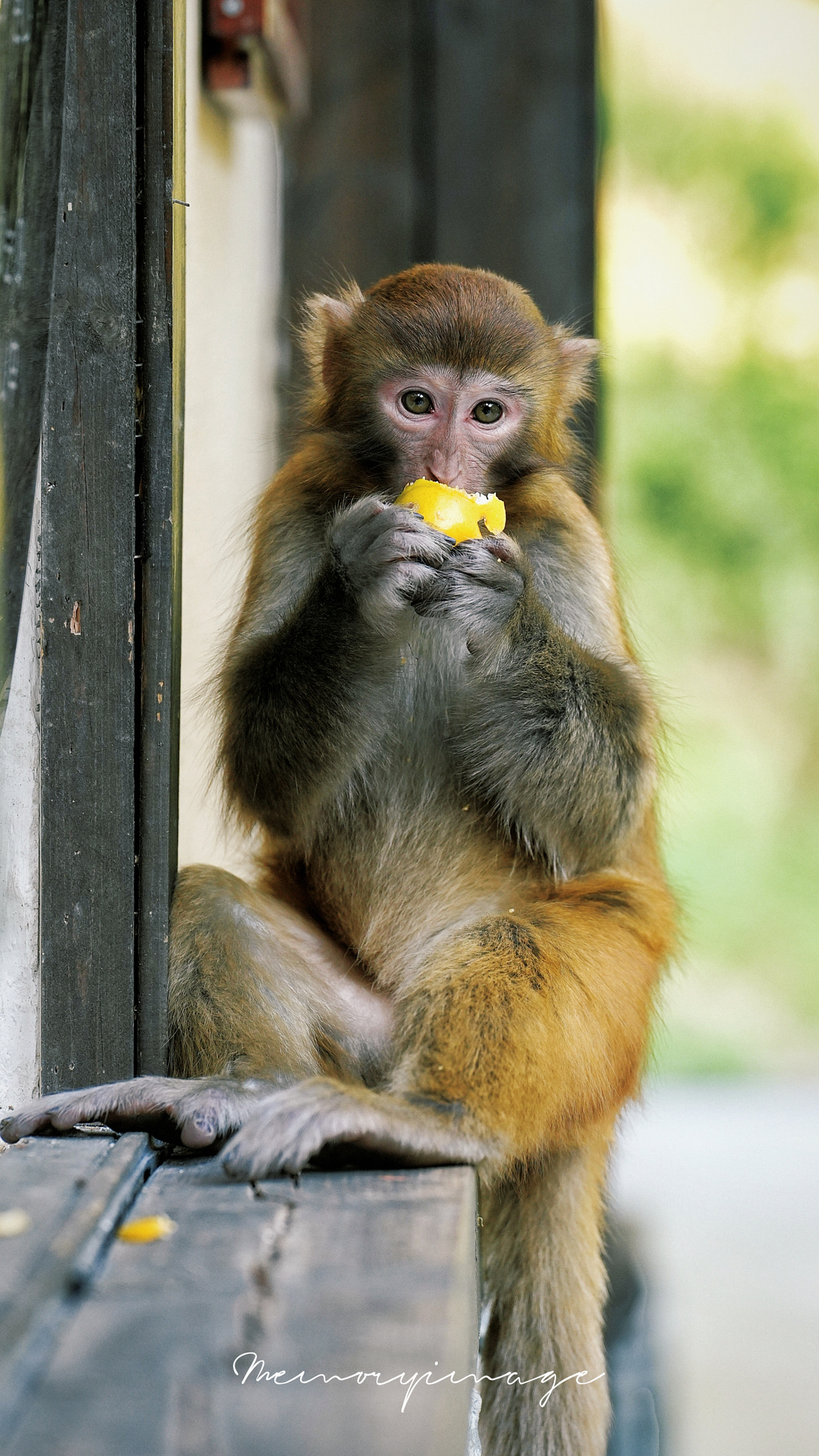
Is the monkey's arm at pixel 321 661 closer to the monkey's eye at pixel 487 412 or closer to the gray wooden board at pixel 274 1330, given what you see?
the monkey's eye at pixel 487 412

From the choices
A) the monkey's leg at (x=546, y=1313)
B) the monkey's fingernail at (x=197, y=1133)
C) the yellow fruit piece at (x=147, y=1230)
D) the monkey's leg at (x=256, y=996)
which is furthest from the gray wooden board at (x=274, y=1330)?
the monkey's leg at (x=546, y=1313)

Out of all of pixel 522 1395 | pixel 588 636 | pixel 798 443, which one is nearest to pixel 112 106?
pixel 588 636

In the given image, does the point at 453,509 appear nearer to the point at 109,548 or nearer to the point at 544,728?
the point at 544,728

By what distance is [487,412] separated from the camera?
251 cm

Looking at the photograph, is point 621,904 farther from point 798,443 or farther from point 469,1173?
point 798,443

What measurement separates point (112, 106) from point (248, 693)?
0.99m

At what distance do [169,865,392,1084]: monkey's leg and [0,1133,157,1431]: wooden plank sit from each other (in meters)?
0.24

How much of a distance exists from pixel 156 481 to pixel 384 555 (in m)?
0.39

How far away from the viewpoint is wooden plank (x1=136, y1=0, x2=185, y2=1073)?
2.07 m

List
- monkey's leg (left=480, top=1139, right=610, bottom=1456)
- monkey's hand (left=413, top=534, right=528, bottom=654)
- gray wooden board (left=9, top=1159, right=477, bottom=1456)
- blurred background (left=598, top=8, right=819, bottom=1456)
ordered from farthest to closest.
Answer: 1. blurred background (left=598, top=8, right=819, bottom=1456)
2. monkey's hand (left=413, top=534, right=528, bottom=654)
3. monkey's leg (left=480, top=1139, right=610, bottom=1456)
4. gray wooden board (left=9, top=1159, right=477, bottom=1456)

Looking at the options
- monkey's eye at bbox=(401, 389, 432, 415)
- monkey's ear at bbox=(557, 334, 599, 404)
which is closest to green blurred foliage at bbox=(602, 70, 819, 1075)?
monkey's ear at bbox=(557, 334, 599, 404)

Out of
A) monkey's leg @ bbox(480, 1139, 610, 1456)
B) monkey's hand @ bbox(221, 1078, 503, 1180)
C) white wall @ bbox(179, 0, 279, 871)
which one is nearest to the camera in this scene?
monkey's hand @ bbox(221, 1078, 503, 1180)

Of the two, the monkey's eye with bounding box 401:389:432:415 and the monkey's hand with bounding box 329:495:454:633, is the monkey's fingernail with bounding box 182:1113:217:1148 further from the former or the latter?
the monkey's eye with bounding box 401:389:432:415

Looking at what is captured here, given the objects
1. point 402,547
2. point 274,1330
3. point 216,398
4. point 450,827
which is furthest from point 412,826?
point 216,398
